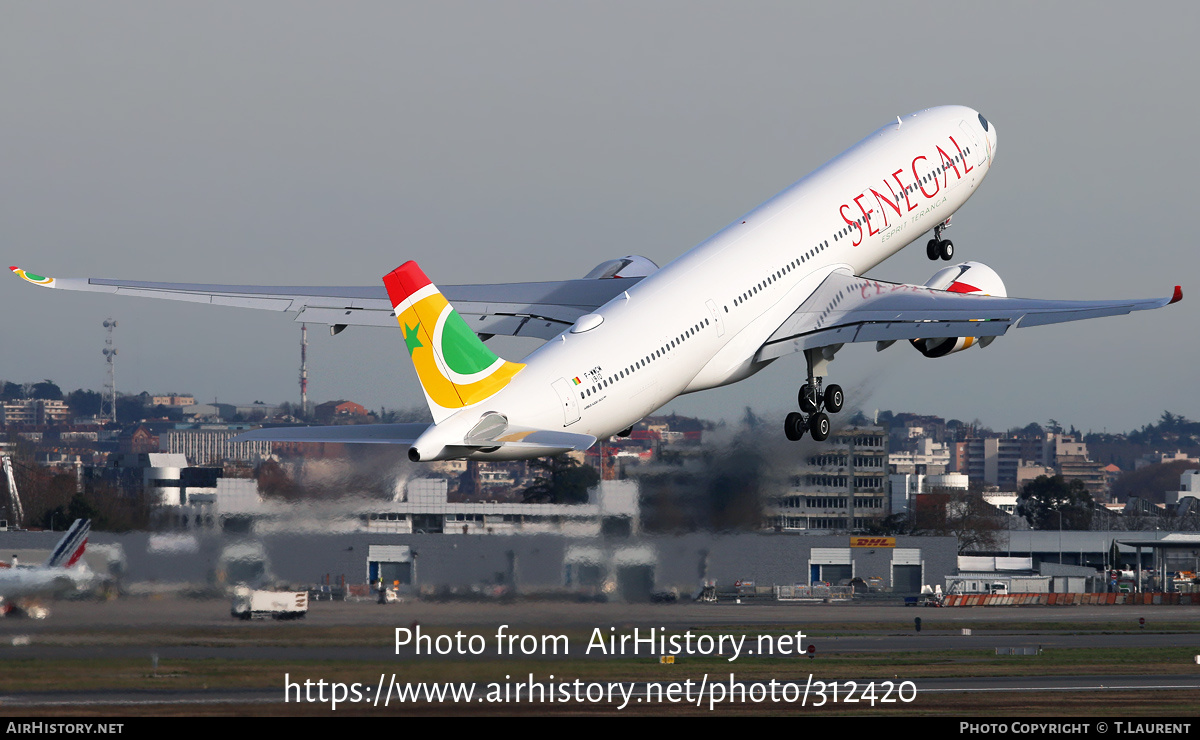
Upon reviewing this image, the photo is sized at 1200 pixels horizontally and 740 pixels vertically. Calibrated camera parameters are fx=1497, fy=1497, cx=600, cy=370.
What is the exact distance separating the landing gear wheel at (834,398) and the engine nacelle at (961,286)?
2713mm

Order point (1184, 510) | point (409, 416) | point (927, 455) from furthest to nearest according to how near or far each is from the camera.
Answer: point (927, 455), point (1184, 510), point (409, 416)

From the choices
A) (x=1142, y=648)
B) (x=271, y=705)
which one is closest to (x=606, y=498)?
(x=271, y=705)

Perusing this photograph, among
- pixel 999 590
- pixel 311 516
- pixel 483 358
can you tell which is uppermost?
pixel 483 358

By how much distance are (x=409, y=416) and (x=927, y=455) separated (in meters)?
82.6

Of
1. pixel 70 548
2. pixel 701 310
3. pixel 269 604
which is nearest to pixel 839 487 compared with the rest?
pixel 701 310

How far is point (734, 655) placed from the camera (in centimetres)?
3531

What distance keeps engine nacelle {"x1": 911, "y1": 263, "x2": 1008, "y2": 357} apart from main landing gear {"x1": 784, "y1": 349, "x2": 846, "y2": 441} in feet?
9.21

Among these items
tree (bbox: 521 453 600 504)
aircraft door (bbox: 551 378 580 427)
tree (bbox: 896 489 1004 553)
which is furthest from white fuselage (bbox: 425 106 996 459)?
tree (bbox: 896 489 1004 553)

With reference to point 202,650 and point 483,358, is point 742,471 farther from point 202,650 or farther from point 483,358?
point 202,650

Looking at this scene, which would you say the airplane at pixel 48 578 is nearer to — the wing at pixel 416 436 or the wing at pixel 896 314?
the wing at pixel 416 436

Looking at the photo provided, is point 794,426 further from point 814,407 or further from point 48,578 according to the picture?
point 48,578

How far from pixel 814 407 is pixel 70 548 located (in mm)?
15318

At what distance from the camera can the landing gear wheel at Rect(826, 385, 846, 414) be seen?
32.1m
